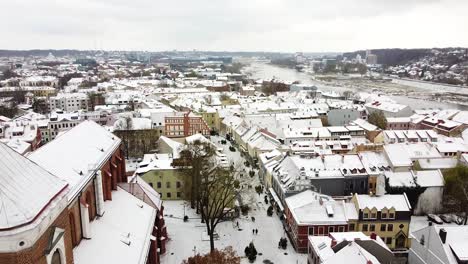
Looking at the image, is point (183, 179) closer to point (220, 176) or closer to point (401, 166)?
point (220, 176)

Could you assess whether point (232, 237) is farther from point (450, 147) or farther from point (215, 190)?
point (450, 147)

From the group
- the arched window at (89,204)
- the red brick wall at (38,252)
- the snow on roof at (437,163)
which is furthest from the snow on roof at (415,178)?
the red brick wall at (38,252)

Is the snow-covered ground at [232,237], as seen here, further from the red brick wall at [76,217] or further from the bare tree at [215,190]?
the red brick wall at [76,217]

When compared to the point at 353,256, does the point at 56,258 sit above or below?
above

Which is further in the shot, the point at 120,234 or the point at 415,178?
the point at 415,178

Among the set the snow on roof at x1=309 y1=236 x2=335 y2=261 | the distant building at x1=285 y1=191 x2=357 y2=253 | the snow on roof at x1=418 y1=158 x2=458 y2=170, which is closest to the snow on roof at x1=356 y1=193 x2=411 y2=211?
the distant building at x1=285 y1=191 x2=357 y2=253

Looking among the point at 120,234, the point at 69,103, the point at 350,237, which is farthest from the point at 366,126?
the point at 69,103
